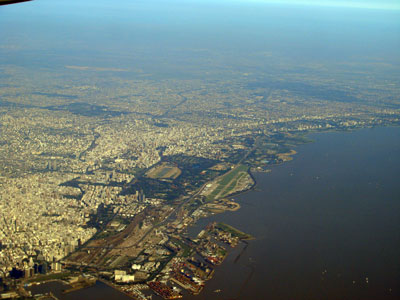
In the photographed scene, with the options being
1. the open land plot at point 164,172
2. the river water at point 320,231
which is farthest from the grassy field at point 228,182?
the open land plot at point 164,172

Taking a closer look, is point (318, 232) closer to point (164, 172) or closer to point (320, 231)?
point (320, 231)

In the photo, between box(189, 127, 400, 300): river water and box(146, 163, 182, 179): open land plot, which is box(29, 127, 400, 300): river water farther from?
box(146, 163, 182, 179): open land plot

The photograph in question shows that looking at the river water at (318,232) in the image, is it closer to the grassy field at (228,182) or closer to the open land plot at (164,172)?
the grassy field at (228,182)

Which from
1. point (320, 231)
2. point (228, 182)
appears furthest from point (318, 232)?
point (228, 182)

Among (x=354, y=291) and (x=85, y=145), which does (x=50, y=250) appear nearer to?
(x=354, y=291)

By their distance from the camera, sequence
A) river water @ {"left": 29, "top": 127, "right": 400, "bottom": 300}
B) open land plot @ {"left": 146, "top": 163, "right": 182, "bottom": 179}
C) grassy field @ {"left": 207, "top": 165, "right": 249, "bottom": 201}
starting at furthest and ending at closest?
Result: open land plot @ {"left": 146, "top": 163, "right": 182, "bottom": 179}, grassy field @ {"left": 207, "top": 165, "right": 249, "bottom": 201}, river water @ {"left": 29, "top": 127, "right": 400, "bottom": 300}

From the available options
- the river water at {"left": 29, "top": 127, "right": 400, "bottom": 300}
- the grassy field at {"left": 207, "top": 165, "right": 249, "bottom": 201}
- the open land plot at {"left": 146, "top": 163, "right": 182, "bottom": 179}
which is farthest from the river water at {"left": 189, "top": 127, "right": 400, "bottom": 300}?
the open land plot at {"left": 146, "top": 163, "right": 182, "bottom": 179}
